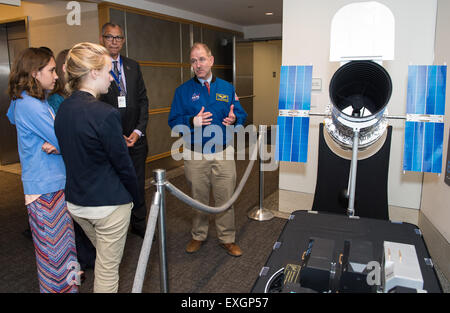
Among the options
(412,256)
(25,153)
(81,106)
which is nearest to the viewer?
(412,256)

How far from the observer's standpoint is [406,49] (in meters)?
2.74

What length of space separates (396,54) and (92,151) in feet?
8.27

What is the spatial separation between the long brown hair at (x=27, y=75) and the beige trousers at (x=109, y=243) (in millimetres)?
721

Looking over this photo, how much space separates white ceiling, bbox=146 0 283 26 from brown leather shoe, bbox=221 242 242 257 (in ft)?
11.9

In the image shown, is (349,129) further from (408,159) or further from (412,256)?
(412,256)

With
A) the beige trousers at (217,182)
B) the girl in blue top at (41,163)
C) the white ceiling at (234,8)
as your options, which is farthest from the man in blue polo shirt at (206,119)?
the white ceiling at (234,8)

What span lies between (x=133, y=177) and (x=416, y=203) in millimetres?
2511

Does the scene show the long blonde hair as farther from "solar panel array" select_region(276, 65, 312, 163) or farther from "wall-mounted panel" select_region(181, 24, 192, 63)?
"wall-mounted panel" select_region(181, 24, 192, 63)

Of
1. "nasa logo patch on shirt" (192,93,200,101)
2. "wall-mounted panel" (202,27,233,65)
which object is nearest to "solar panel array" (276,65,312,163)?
"nasa logo patch on shirt" (192,93,200,101)

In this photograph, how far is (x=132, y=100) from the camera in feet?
8.76

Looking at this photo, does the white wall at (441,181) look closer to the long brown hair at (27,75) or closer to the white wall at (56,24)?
the long brown hair at (27,75)

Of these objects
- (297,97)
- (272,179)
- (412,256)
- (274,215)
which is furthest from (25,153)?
(272,179)

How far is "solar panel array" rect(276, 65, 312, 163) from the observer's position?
202 cm
